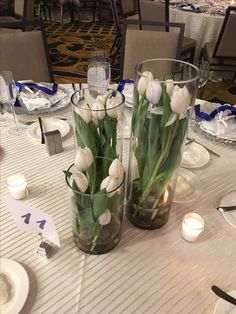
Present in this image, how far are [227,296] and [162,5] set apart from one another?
7.90 feet

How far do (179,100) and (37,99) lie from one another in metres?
0.73

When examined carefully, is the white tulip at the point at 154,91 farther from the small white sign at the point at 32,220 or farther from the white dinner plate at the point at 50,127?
the white dinner plate at the point at 50,127

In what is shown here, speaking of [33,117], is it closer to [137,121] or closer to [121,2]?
[137,121]

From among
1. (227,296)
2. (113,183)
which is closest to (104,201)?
(113,183)

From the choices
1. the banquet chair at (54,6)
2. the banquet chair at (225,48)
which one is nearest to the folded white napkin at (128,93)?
the banquet chair at (225,48)

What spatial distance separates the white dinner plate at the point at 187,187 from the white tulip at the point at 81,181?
32cm

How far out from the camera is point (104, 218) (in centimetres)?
57

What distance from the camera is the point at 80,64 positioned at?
3445 mm

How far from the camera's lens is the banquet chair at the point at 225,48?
2.26 meters

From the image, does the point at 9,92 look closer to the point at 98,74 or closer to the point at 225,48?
the point at 98,74

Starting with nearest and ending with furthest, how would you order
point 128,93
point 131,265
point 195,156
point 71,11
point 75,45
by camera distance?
1. point 131,265
2. point 195,156
3. point 128,93
4. point 75,45
5. point 71,11

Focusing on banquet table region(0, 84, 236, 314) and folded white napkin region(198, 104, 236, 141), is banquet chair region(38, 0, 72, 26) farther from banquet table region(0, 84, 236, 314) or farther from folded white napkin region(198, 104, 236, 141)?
banquet table region(0, 84, 236, 314)

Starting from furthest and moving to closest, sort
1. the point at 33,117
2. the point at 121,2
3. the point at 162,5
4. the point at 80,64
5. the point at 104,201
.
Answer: the point at 121,2 < the point at 80,64 < the point at 162,5 < the point at 33,117 < the point at 104,201

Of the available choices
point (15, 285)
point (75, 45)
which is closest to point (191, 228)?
point (15, 285)
